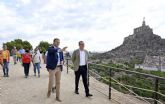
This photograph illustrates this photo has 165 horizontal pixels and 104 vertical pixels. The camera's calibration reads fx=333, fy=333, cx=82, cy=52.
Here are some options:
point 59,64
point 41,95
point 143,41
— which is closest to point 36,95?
point 41,95

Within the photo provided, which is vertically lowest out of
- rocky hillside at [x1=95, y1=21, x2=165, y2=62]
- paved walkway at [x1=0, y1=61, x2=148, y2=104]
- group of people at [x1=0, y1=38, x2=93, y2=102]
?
paved walkway at [x1=0, y1=61, x2=148, y2=104]

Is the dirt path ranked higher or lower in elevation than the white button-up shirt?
lower

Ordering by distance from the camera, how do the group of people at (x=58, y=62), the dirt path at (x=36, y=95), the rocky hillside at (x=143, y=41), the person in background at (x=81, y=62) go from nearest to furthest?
the group of people at (x=58, y=62), the dirt path at (x=36, y=95), the person in background at (x=81, y=62), the rocky hillside at (x=143, y=41)

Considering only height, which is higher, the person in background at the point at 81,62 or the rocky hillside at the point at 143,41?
the rocky hillside at the point at 143,41

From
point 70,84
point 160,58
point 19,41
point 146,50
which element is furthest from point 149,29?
point 70,84

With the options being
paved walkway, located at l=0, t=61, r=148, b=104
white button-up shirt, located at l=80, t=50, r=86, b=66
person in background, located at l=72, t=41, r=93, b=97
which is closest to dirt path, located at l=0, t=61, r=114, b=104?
paved walkway, located at l=0, t=61, r=148, b=104

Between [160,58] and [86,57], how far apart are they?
431ft

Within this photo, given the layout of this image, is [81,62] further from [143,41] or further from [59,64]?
[143,41]

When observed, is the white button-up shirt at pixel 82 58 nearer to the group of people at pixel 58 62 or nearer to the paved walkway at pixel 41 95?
the group of people at pixel 58 62

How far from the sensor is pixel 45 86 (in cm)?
1361

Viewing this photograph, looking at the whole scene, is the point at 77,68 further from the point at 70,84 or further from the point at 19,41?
the point at 19,41

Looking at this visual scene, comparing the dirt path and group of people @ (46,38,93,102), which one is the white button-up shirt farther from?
the dirt path

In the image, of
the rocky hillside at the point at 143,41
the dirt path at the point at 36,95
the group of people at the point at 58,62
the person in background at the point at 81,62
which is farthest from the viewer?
the rocky hillside at the point at 143,41

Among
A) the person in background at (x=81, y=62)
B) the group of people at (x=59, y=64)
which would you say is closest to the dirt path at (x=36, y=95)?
the group of people at (x=59, y=64)
